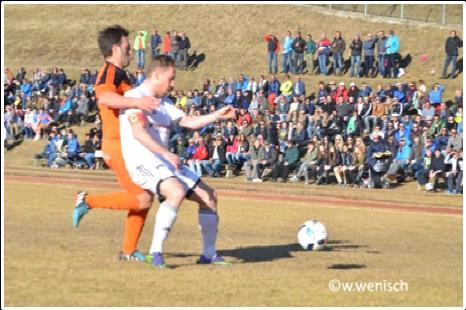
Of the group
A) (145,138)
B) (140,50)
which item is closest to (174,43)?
(140,50)

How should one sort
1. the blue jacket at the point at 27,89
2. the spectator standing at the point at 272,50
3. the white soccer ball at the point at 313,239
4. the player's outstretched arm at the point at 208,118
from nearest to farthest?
the player's outstretched arm at the point at 208,118
the white soccer ball at the point at 313,239
the spectator standing at the point at 272,50
the blue jacket at the point at 27,89

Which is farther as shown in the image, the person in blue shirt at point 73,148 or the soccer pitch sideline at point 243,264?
the person in blue shirt at point 73,148

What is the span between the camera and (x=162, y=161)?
10172mm

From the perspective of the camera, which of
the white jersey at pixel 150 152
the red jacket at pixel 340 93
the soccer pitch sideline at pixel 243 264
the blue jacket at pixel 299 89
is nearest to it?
the soccer pitch sideline at pixel 243 264

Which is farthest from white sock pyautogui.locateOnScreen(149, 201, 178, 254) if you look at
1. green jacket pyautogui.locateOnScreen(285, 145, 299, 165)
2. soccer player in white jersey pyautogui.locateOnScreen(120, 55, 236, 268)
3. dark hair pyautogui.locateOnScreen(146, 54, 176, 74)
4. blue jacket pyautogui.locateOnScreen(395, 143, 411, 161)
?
green jacket pyautogui.locateOnScreen(285, 145, 299, 165)

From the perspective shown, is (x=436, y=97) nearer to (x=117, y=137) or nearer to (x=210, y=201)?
(x=210, y=201)

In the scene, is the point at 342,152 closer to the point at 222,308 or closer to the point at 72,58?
the point at 222,308

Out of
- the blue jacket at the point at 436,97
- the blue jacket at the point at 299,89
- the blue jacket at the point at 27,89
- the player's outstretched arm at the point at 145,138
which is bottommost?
the player's outstretched arm at the point at 145,138

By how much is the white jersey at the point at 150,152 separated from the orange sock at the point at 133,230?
0.52 m

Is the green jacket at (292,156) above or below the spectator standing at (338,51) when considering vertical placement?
below

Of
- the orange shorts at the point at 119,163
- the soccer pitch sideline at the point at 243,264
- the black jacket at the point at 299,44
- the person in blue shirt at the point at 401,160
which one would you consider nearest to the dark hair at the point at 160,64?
the orange shorts at the point at 119,163

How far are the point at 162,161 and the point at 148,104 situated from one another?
26.6 inches

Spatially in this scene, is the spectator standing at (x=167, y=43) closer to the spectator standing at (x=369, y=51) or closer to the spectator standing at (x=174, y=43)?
the spectator standing at (x=174, y=43)

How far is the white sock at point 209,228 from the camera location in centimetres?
1041
